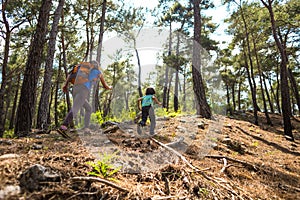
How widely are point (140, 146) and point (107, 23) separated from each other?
1504 centimetres

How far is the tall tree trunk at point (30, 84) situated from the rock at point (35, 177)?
352 centimetres

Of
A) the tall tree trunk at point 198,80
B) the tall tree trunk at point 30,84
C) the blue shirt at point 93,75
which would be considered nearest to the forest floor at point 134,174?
the blue shirt at point 93,75

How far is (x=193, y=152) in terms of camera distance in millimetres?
4398

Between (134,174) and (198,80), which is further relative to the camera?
(198,80)

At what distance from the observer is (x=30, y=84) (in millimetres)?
5516

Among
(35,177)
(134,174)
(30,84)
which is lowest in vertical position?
(134,174)

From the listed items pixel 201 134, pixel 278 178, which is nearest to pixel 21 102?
pixel 201 134

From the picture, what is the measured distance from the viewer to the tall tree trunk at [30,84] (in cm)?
525

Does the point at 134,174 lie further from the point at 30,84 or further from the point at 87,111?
the point at 30,84

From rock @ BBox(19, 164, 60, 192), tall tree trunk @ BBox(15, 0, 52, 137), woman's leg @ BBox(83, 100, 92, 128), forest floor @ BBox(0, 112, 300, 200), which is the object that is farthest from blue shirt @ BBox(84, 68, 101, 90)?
rock @ BBox(19, 164, 60, 192)

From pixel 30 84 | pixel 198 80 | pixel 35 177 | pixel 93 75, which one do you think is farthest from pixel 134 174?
pixel 198 80

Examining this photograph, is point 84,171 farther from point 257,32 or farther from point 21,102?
point 257,32

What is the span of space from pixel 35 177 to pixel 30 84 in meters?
4.33

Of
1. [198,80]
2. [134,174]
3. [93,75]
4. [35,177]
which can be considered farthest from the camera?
[198,80]
